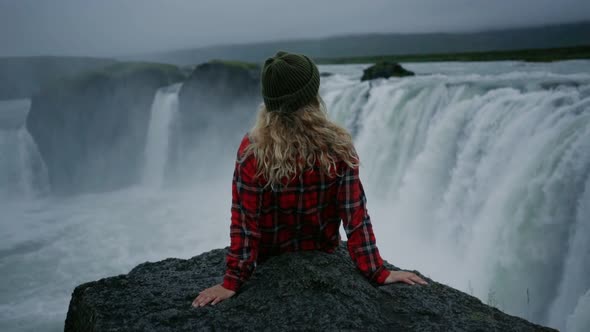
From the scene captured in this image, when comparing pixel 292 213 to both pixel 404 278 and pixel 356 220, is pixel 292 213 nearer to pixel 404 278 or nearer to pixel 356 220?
pixel 356 220

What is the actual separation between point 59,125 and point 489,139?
23.9 meters

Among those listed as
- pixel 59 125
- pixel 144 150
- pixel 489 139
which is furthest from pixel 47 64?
pixel 489 139

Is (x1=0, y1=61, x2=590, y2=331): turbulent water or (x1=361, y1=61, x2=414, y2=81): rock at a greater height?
(x1=361, y1=61, x2=414, y2=81): rock

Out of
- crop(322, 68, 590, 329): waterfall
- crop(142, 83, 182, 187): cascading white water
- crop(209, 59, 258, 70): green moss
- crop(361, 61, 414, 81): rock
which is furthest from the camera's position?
crop(142, 83, 182, 187): cascading white water

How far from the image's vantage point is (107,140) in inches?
1014

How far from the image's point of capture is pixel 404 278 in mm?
2459

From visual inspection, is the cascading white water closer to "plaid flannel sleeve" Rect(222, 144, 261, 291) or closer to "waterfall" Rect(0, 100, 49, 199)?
"waterfall" Rect(0, 100, 49, 199)

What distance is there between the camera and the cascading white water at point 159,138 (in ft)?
74.7

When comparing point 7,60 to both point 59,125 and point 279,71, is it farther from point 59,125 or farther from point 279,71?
point 279,71

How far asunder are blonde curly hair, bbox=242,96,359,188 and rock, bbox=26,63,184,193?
2356cm

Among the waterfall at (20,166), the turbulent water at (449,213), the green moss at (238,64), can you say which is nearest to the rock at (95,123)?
the waterfall at (20,166)

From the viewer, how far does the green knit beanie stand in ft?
6.97

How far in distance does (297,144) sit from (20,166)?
27.3 meters

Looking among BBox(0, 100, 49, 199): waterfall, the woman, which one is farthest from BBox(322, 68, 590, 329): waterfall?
BBox(0, 100, 49, 199): waterfall
